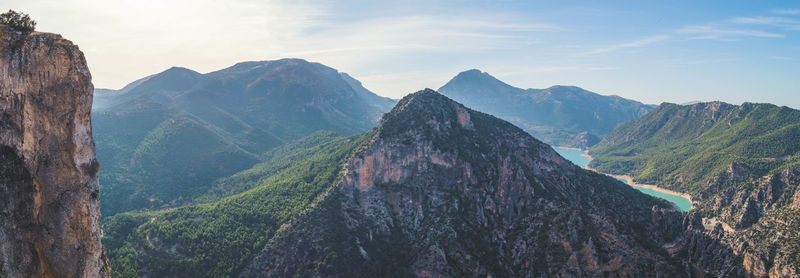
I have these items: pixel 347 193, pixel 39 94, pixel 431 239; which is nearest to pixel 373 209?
pixel 347 193

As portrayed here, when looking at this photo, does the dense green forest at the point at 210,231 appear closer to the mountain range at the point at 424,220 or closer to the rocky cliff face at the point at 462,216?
the mountain range at the point at 424,220

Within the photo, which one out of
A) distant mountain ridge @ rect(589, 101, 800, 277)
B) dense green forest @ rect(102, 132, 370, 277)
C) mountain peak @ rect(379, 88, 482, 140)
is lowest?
dense green forest @ rect(102, 132, 370, 277)

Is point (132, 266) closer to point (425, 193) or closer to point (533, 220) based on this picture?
point (425, 193)

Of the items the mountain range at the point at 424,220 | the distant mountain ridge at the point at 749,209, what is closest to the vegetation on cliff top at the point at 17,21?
the mountain range at the point at 424,220

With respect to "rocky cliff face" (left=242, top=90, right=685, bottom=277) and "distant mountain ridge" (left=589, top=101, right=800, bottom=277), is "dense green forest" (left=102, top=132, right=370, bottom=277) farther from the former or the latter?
"distant mountain ridge" (left=589, top=101, right=800, bottom=277)

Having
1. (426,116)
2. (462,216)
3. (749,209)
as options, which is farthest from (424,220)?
(749,209)

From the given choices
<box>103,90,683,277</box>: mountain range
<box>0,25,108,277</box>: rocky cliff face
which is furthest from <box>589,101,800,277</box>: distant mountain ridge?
<box>0,25,108,277</box>: rocky cliff face
